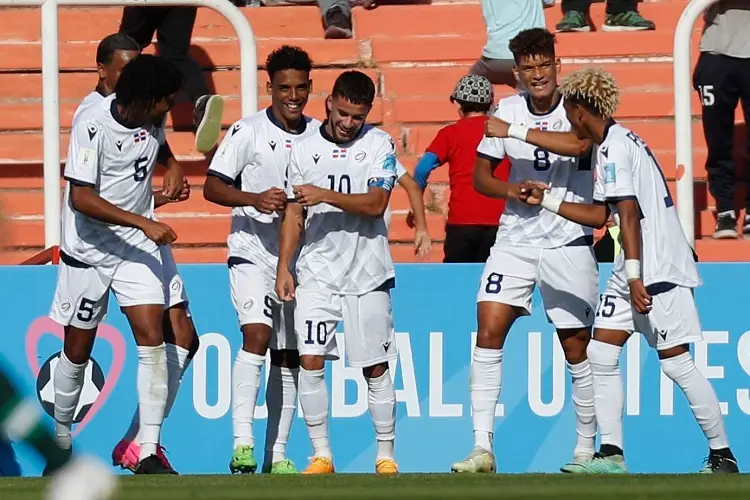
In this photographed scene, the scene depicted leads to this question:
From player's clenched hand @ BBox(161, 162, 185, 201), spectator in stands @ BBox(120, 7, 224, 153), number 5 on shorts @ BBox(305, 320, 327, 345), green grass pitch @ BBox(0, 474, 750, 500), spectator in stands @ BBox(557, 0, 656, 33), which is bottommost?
green grass pitch @ BBox(0, 474, 750, 500)

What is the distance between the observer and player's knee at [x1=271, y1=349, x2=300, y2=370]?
28.6 ft

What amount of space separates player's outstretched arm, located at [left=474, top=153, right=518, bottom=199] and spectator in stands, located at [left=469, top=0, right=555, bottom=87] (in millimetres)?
2925

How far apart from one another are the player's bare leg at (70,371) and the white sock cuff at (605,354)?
2407 millimetres

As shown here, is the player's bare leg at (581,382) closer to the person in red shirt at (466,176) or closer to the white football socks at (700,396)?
the white football socks at (700,396)

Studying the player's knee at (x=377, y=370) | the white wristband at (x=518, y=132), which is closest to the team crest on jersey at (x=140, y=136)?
the player's knee at (x=377, y=370)

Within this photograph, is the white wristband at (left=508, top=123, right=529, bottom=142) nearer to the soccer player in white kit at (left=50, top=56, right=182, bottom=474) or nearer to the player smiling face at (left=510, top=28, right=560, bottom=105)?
the player smiling face at (left=510, top=28, right=560, bottom=105)

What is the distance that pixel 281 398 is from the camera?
8688 millimetres

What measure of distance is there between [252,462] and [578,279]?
1775 mm

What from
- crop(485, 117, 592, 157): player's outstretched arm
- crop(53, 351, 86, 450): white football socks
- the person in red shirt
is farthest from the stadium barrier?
crop(485, 117, 592, 157): player's outstretched arm

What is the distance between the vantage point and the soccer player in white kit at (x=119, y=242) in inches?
320

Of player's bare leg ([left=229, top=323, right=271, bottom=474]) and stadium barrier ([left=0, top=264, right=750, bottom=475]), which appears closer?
player's bare leg ([left=229, top=323, right=271, bottom=474])

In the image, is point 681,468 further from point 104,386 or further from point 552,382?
point 104,386

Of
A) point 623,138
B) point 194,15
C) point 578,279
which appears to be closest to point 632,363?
point 578,279

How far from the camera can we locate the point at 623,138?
309 inches
